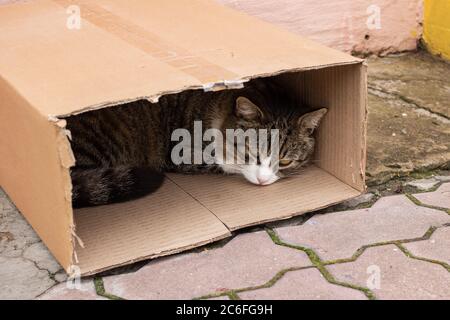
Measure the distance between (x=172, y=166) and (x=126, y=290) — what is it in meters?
0.85

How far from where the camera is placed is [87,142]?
8.86ft

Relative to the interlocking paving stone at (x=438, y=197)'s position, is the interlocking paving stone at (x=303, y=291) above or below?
above

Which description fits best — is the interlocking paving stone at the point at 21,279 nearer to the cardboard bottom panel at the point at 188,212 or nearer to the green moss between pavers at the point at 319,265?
the cardboard bottom panel at the point at 188,212

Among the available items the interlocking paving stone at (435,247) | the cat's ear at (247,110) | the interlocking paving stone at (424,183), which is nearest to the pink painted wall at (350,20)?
the cat's ear at (247,110)

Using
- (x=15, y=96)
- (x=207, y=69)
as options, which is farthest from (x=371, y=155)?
(x=15, y=96)

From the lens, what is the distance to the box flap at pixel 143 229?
2281 millimetres

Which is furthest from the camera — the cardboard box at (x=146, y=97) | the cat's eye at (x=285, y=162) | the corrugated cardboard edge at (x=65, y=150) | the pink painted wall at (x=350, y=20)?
the pink painted wall at (x=350, y=20)

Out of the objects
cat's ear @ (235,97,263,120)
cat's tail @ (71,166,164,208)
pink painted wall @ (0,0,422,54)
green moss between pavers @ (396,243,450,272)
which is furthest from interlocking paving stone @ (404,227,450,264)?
pink painted wall @ (0,0,422,54)

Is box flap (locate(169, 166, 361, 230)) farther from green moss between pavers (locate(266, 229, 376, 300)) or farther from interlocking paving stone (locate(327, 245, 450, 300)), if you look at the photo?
interlocking paving stone (locate(327, 245, 450, 300))

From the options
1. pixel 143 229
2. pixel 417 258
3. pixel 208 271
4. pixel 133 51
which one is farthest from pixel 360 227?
pixel 133 51

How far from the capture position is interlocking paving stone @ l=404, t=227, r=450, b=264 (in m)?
2.34

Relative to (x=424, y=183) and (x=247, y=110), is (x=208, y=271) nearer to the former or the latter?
(x=247, y=110)

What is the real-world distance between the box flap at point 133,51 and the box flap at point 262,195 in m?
0.57
